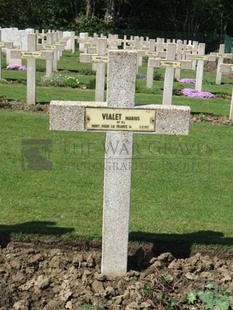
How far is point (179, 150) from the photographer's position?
28.6ft

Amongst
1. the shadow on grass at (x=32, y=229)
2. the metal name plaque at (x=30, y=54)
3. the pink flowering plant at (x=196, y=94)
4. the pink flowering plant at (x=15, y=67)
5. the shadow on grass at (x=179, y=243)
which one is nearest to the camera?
the shadow on grass at (x=179, y=243)

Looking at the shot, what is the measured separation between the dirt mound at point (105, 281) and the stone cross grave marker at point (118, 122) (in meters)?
0.35

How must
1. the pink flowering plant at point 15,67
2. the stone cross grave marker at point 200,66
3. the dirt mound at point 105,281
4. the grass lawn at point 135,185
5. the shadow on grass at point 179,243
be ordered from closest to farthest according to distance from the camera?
1. the dirt mound at point 105,281
2. the shadow on grass at point 179,243
3. the grass lawn at point 135,185
4. the stone cross grave marker at point 200,66
5. the pink flowering plant at point 15,67

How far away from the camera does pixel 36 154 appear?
26.5ft

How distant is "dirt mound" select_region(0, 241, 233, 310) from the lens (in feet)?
12.4

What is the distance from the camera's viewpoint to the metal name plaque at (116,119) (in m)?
3.96

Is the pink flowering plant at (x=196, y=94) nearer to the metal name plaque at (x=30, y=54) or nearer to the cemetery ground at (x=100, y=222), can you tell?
the cemetery ground at (x=100, y=222)

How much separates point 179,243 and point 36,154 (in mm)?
3637

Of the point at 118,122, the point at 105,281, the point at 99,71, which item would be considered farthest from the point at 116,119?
the point at 99,71

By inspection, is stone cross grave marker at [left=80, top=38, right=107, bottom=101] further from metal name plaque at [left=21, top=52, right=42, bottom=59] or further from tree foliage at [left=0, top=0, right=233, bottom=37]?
tree foliage at [left=0, top=0, right=233, bottom=37]

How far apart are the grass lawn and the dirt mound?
1.64 ft

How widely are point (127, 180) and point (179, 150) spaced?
4.69 metres

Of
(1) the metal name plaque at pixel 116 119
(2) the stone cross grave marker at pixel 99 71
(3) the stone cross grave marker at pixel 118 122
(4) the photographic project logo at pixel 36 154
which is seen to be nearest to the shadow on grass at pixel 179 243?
(3) the stone cross grave marker at pixel 118 122

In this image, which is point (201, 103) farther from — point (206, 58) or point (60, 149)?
point (60, 149)
